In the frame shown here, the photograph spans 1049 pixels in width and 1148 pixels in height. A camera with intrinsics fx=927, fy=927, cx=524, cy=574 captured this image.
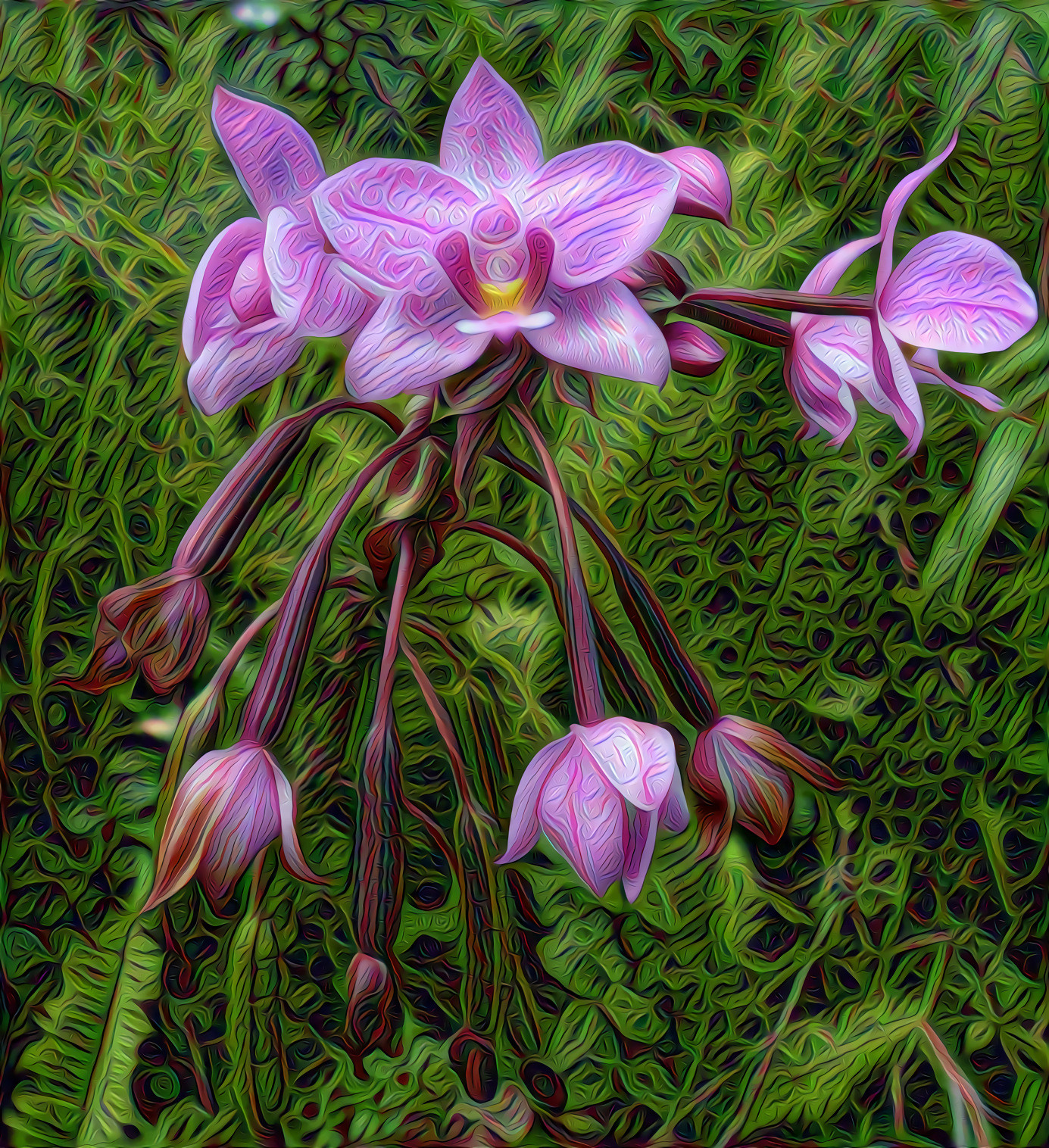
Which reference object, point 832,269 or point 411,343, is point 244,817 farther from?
point 832,269

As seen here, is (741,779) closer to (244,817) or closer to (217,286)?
(244,817)

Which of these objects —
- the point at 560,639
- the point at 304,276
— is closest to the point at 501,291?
the point at 304,276

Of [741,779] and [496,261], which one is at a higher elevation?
[496,261]

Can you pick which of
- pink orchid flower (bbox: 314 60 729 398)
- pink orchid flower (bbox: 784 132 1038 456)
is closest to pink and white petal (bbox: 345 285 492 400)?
pink orchid flower (bbox: 314 60 729 398)

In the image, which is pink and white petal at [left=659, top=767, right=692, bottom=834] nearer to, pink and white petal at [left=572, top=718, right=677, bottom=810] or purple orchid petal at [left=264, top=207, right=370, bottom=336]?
pink and white petal at [left=572, top=718, right=677, bottom=810]

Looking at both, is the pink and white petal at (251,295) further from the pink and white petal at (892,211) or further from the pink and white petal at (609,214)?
the pink and white petal at (892,211)

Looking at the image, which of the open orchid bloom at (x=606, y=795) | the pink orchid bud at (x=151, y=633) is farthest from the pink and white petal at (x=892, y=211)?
Result: the pink orchid bud at (x=151, y=633)

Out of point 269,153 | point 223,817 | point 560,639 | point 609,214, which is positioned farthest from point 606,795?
point 269,153

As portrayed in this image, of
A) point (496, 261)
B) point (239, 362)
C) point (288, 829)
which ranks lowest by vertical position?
point (288, 829)
